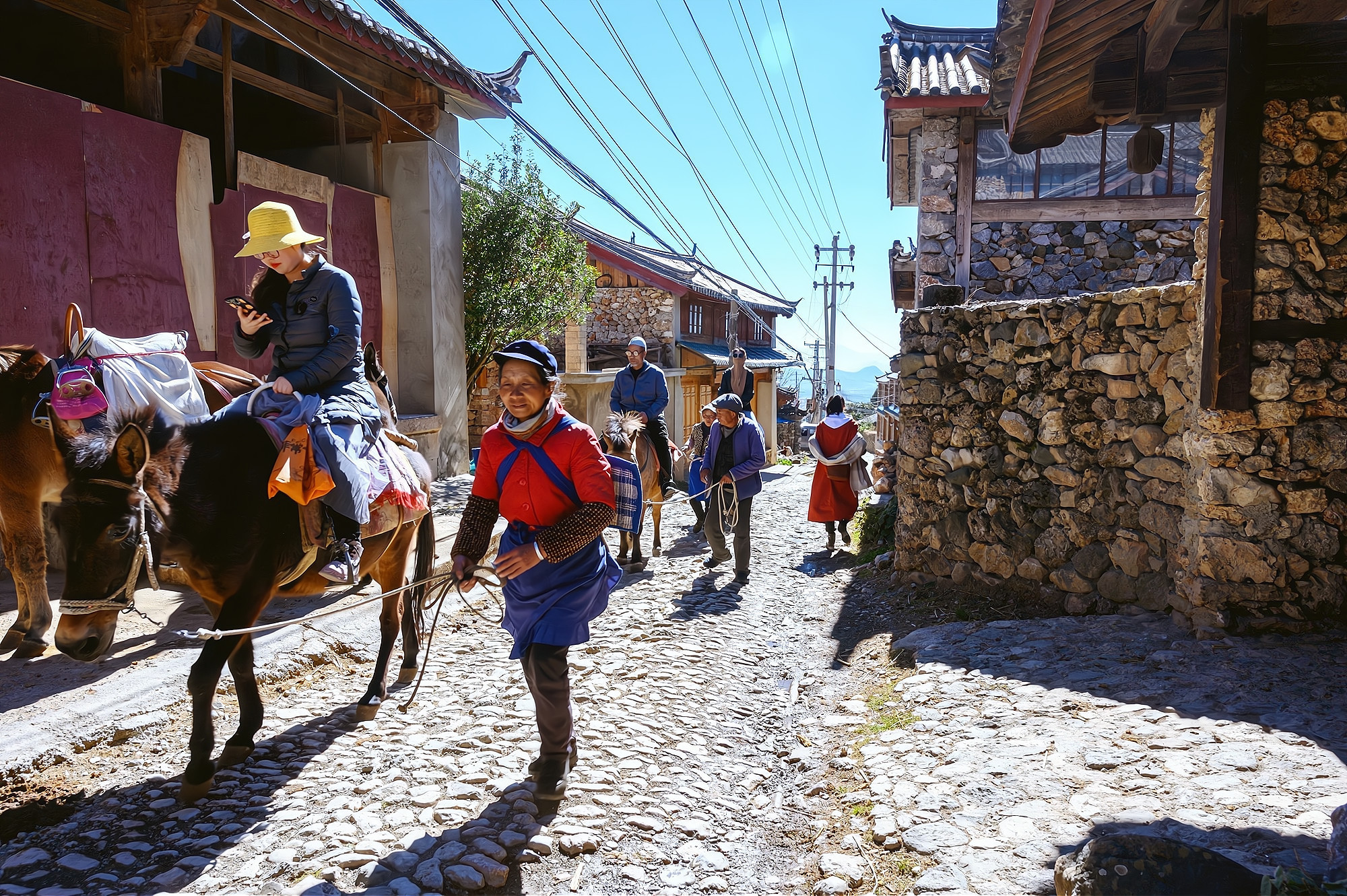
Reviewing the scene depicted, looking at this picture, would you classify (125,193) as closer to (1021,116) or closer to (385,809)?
(385,809)

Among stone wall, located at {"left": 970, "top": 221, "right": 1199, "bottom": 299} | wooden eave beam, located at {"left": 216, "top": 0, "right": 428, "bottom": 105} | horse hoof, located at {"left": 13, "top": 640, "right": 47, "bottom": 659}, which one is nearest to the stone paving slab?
horse hoof, located at {"left": 13, "top": 640, "right": 47, "bottom": 659}

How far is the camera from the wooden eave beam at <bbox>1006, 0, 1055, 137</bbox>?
450 cm

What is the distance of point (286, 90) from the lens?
388 inches

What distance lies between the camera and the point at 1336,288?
486 cm

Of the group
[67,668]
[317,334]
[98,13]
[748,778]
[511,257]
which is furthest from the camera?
[511,257]

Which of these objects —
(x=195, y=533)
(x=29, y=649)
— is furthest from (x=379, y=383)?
(x=29, y=649)

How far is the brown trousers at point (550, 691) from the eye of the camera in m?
3.69

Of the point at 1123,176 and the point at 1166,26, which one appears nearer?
the point at 1166,26

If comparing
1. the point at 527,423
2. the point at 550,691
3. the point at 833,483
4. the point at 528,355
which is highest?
the point at 528,355

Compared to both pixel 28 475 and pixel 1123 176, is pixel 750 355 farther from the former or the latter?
pixel 28 475

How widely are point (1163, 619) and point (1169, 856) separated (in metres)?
3.53

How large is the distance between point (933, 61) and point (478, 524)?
1136cm

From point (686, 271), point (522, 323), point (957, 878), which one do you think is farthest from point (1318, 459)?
point (686, 271)

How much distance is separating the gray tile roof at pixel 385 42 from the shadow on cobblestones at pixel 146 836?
6.78 m
